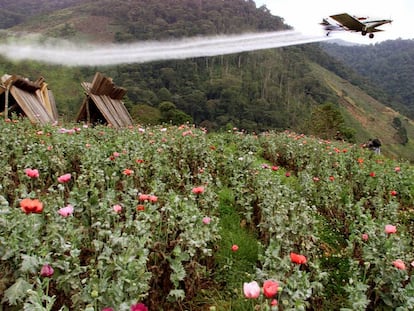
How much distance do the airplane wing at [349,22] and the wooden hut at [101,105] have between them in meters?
7.70

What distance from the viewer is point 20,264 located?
2.39 metres

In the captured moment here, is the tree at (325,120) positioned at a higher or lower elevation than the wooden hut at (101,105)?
lower

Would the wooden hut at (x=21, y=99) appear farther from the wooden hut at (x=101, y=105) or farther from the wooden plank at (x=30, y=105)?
Answer: the wooden hut at (x=101, y=105)

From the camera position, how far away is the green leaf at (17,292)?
2.16 meters

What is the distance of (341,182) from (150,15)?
143 metres

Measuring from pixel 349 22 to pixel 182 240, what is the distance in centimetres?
798

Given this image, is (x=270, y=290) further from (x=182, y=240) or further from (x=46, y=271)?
(x=46, y=271)

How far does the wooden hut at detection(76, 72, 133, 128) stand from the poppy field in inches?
327

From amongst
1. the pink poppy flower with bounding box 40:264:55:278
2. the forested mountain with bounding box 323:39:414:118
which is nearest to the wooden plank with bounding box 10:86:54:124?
the pink poppy flower with bounding box 40:264:55:278

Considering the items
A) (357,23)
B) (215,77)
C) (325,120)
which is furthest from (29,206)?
(215,77)

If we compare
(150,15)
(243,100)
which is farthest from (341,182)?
(150,15)

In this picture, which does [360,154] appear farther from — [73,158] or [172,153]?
[73,158]

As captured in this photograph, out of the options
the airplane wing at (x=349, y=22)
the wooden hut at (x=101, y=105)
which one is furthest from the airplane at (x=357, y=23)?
the wooden hut at (x=101, y=105)

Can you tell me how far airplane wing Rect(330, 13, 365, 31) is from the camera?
29.2 feet
